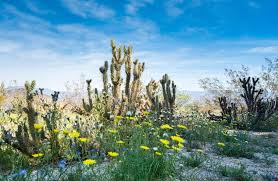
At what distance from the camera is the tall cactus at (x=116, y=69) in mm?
11250

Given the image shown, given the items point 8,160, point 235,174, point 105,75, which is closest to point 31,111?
point 8,160

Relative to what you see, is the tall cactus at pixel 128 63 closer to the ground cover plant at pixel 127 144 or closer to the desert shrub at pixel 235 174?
the ground cover plant at pixel 127 144

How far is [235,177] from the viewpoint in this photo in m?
5.23

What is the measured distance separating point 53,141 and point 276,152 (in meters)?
4.86

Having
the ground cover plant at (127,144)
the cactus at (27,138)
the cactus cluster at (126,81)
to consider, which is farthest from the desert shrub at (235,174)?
the cactus cluster at (126,81)

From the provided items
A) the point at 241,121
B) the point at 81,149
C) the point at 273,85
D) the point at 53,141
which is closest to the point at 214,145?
the point at 81,149

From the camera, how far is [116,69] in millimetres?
11375

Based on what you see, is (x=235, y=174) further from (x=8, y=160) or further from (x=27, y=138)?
(x=8, y=160)

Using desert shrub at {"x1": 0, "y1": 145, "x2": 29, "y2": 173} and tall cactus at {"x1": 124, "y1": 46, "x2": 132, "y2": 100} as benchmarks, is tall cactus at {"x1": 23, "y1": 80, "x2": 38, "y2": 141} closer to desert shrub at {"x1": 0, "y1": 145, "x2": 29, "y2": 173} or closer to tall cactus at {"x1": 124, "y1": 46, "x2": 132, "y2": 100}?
desert shrub at {"x1": 0, "y1": 145, "x2": 29, "y2": 173}

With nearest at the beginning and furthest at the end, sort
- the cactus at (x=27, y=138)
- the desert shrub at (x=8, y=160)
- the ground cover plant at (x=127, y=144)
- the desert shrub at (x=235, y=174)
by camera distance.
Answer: the ground cover plant at (x=127, y=144), the desert shrub at (x=235, y=174), the desert shrub at (x=8, y=160), the cactus at (x=27, y=138)

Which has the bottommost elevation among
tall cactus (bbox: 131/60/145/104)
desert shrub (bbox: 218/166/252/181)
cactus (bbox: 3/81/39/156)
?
desert shrub (bbox: 218/166/252/181)

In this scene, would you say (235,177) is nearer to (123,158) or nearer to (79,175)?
(123,158)

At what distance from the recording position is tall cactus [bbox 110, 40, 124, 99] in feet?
36.9

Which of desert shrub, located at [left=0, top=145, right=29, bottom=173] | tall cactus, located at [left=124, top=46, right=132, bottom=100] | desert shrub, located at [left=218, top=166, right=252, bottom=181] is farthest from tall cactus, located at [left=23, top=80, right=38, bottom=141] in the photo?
tall cactus, located at [left=124, top=46, right=132, bottom=100]
